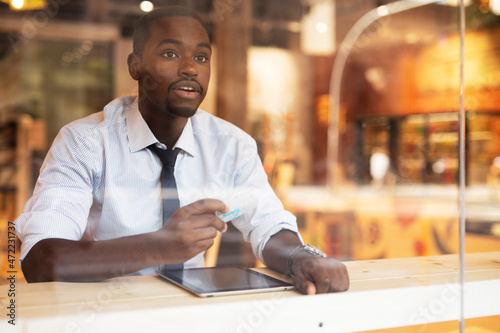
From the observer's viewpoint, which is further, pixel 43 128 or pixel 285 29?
pixel 285 29

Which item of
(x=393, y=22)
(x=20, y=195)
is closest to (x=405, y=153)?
(x=393, y=22)

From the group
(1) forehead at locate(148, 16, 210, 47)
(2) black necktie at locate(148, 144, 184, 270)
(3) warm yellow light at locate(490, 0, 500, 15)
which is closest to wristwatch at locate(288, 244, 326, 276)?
(2) black necktie at locate(148, 144, 184, 270)

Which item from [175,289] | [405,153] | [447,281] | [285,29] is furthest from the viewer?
[405,153]

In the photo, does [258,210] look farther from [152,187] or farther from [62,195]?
[62,195]

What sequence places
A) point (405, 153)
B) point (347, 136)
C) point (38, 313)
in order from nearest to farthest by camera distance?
1. point (38, 313)
2. point (405, 153)
3. point (347, 136)

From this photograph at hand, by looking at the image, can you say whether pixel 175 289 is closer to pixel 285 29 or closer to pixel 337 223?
pixel 285 29

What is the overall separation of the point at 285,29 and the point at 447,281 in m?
1.98

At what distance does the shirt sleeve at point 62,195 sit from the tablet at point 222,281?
0.21 meters

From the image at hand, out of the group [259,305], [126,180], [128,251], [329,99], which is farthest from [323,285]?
[329,99]

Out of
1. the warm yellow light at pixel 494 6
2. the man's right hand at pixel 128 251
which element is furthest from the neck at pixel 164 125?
the warm yellow light at pixel 494 6

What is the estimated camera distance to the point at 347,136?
529 centimetres

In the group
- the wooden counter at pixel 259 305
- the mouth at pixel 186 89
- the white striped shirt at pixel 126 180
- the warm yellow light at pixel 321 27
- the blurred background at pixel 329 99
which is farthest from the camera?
the warm yellow light at pixel 321 27

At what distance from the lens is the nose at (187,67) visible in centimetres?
120

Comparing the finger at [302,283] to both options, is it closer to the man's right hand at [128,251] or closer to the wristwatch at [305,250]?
the wristwatch at [305,250]
